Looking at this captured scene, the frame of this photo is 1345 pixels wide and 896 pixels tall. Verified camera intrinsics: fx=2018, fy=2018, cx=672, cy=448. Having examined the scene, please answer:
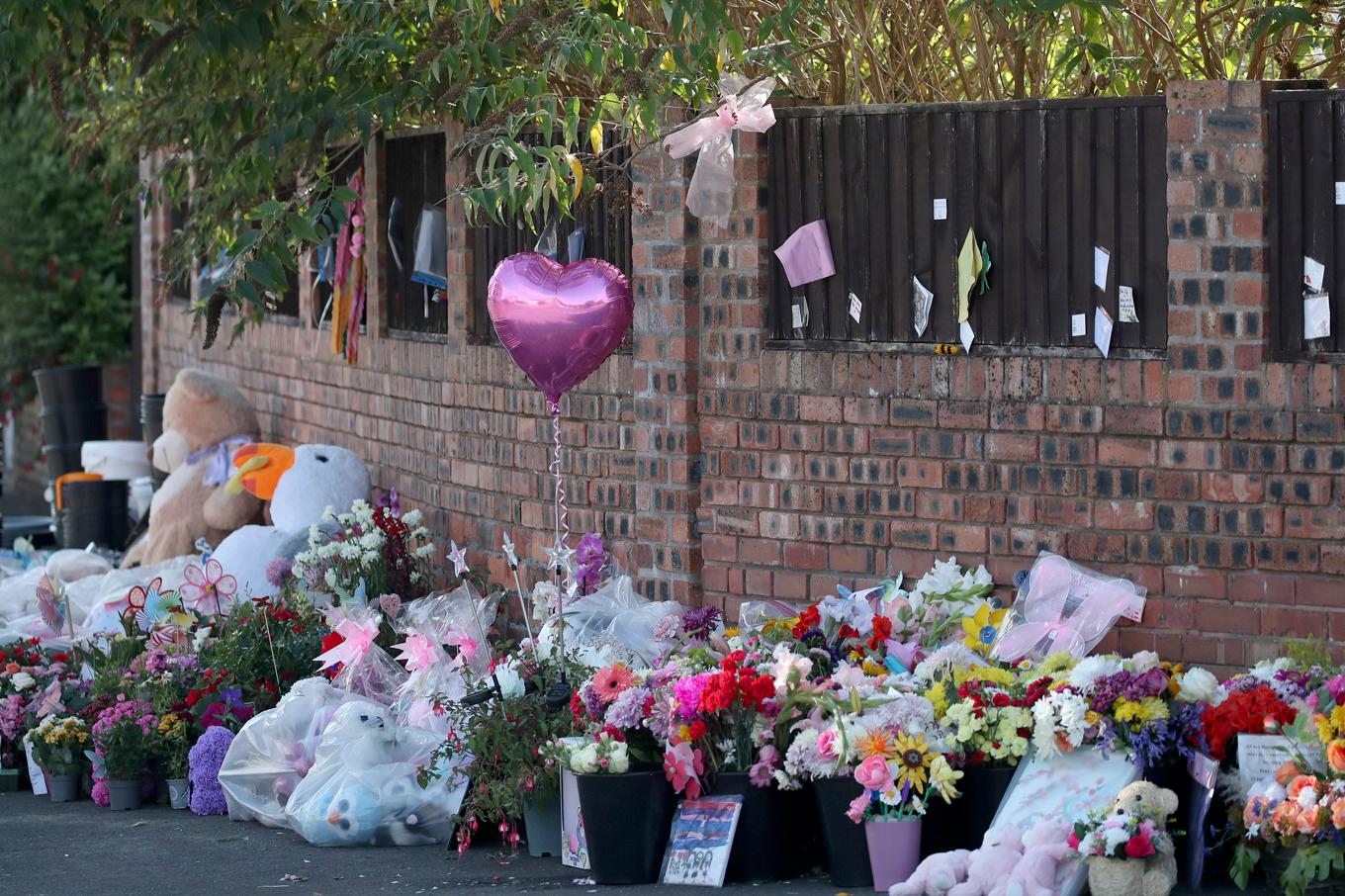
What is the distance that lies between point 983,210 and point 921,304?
36cm

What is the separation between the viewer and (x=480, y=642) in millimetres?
6941

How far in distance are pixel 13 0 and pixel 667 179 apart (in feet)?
8.33

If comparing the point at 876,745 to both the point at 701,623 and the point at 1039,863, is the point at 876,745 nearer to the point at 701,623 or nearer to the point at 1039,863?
the point at 1039,863

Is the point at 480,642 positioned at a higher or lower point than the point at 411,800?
higher

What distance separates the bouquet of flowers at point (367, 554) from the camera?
26.8ft

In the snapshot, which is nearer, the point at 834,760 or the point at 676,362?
the point at 834,760

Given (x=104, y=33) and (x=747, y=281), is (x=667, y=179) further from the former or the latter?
(x=104, y=33)

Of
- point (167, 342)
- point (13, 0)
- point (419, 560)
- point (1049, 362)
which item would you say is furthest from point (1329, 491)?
point (167, 342)

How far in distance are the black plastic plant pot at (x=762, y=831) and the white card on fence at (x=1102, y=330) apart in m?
1.61

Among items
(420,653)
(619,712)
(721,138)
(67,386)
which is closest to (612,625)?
(420,653)

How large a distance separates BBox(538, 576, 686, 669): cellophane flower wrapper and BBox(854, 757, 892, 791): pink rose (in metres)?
1.07

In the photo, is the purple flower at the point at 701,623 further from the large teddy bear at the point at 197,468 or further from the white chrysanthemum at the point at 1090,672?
the large teddy bear at the point at 197,468

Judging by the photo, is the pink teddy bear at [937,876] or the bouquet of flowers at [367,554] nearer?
the pink teddy bear at [937,876]

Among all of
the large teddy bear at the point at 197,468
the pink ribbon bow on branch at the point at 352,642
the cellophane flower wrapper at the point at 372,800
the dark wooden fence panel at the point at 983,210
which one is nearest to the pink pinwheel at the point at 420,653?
the pink ribbon bow on branch at the point at 352,642
